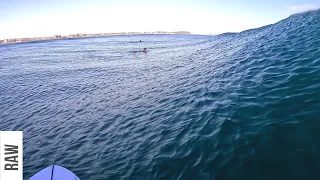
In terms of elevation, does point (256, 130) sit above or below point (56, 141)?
above

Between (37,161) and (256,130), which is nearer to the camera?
(256,130)

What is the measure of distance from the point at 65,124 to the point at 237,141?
12.9 meters

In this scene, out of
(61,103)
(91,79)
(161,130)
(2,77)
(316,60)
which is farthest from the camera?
(2,77)

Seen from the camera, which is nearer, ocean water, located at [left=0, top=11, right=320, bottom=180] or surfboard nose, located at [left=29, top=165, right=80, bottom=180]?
surfboard nose, located at [left=29, top=165, right=80, bottom=180]

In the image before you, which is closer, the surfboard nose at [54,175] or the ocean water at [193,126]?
the surfboard nose at [54,175]

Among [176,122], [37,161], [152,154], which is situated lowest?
[37,161]

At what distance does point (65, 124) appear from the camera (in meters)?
16.5

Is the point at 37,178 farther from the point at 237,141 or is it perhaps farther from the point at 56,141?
the point at 237,141

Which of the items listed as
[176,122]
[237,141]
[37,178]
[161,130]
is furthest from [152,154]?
[37,178]

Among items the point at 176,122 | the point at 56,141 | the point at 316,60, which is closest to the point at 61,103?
the point at 56,141

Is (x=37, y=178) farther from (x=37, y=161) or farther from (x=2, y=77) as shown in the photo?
(x=2, y=77)

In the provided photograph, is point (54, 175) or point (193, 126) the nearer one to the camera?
point (54, 175)

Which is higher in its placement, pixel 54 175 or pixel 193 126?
pixel 193 126

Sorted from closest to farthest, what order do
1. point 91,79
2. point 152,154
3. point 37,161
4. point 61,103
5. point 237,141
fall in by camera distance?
point 237,141 < point 152,154 < point 37,161 < point 61,103 < point 91,79
